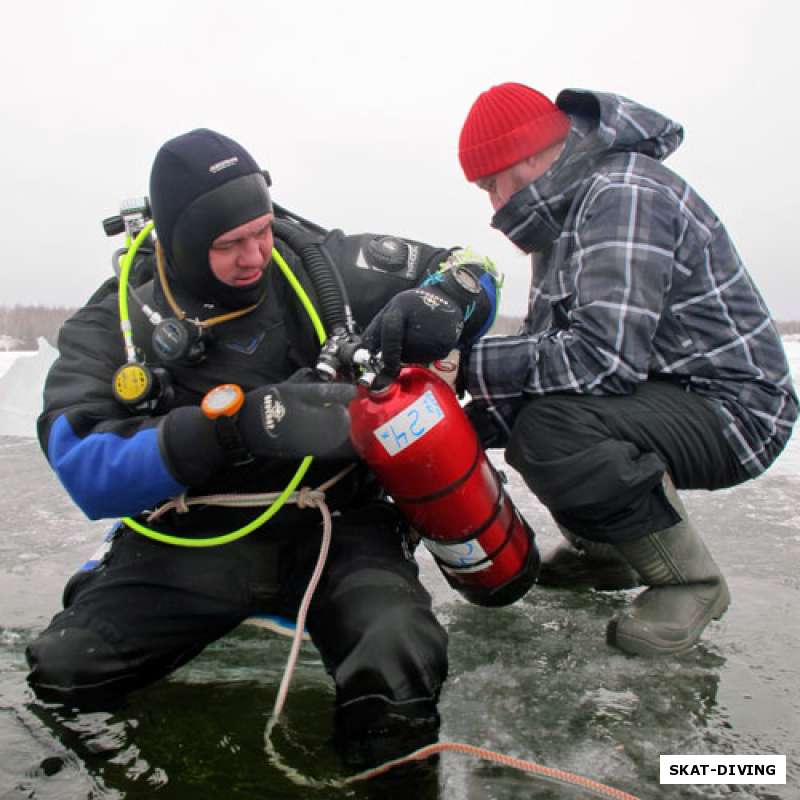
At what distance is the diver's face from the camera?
7.75 feet

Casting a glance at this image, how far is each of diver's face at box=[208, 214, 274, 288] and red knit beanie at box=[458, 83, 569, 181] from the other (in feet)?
2.54

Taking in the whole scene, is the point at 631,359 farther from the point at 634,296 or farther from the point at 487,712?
the point at 487,712

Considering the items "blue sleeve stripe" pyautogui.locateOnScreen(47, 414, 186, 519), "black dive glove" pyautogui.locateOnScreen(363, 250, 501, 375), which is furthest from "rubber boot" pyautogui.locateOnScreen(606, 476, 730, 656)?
"blue sleeve stripe" pyautogui.locateOnScreen(47, 414, 186, 519)

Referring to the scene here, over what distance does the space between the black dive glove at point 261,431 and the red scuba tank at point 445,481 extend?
7 cm

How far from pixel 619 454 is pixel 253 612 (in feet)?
3.67

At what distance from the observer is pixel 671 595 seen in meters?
2.45

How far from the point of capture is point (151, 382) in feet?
7.24

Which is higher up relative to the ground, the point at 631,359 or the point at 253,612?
the point at 631,359

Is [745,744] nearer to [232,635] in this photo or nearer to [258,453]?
[258,453]

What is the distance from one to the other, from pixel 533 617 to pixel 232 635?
3.23 ft

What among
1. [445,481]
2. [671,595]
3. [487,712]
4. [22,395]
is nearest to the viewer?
[487,712]

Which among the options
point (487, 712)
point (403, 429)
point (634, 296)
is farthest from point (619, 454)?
point (487, 712)

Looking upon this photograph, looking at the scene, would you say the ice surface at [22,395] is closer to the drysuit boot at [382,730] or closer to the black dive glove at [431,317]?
the black dive glove at [431,317]

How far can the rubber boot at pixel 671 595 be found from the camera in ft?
7.86
